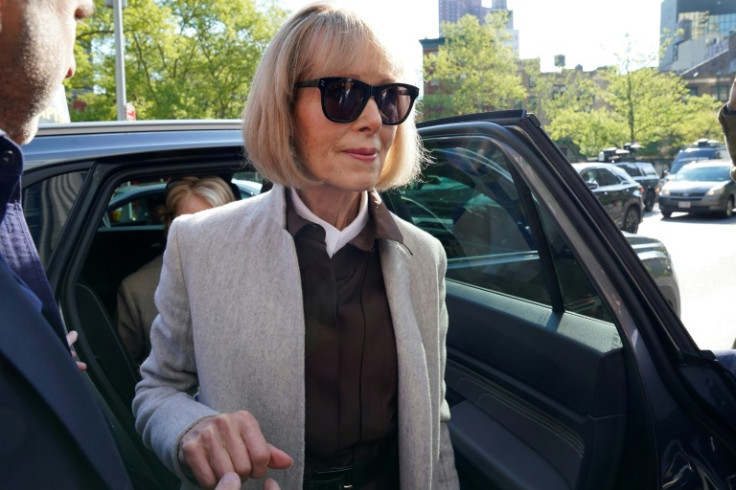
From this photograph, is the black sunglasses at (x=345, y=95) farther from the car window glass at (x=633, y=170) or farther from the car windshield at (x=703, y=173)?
the car window glass at (x=633, y=170)

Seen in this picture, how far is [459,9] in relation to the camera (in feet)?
378

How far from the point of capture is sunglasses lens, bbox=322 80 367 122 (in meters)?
1.44

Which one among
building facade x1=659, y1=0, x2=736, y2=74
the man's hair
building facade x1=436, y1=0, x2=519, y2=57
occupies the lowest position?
the man's hair

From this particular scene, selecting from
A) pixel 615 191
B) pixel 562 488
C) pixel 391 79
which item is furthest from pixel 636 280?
pixel 615 191

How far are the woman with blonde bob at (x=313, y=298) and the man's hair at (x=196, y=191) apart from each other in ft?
5.02

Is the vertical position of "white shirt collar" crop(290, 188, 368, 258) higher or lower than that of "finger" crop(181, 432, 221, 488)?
higher

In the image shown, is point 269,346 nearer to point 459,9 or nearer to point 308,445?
point 308,445

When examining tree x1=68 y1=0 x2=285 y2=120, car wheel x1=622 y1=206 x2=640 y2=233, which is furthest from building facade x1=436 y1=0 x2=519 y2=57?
car wheel x1=622 y1=206 x2=640 y2=233

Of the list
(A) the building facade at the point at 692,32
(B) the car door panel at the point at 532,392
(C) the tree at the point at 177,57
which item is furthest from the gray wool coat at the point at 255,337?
(A) the building facade at the point at 692,32

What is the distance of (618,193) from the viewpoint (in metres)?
12.6

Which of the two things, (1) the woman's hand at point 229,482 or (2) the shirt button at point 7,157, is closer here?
(2) the shirt button at point 7,157

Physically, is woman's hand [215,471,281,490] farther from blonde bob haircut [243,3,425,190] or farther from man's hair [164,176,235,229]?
man's hair [164,176,235,229]

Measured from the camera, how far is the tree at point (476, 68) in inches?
1476

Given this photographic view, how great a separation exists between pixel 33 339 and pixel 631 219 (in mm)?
13821
